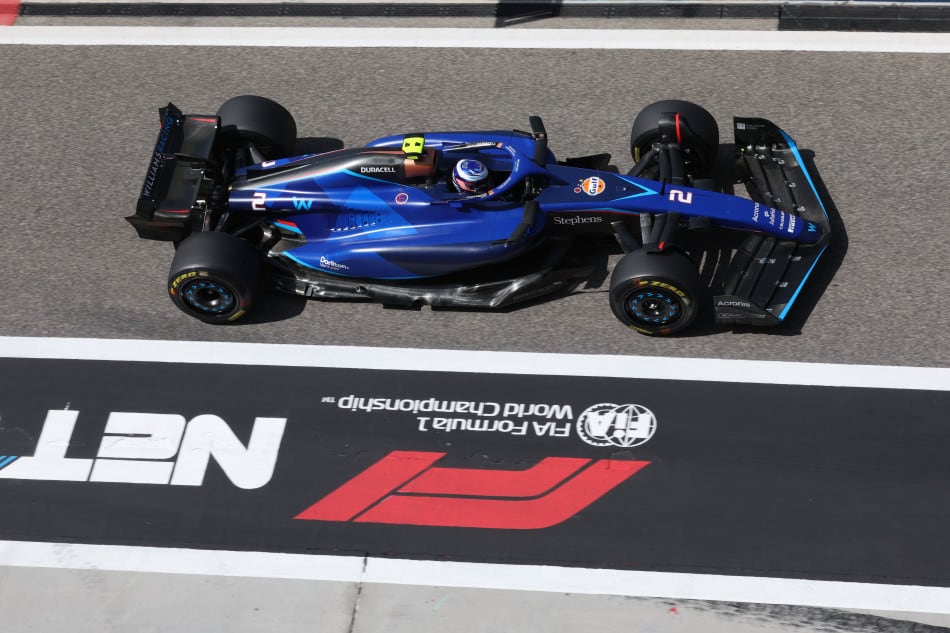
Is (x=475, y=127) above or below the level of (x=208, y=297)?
above

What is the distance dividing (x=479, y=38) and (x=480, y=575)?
634 cm

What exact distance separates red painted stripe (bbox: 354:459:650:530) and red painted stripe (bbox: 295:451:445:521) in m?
0.09

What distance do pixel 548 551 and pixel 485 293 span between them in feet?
7.21

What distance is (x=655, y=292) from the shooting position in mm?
7957

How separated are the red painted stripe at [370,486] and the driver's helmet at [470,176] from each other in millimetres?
2069

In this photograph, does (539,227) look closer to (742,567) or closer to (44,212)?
(742,567)

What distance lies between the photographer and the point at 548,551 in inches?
290

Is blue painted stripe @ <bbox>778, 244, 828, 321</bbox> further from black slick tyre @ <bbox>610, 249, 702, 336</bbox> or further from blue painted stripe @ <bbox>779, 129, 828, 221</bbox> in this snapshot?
black slick tyre @ <bbox>610, 249, 702, 336</bbox>

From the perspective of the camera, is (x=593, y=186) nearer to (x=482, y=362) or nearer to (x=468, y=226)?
(x=468, y=226)

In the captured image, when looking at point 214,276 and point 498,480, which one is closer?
point 498,480

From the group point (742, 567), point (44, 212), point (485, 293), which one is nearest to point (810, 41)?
point (485, 293)

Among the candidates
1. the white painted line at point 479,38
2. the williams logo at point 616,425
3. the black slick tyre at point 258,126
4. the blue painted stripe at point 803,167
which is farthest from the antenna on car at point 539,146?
the white painted line at point 479,38

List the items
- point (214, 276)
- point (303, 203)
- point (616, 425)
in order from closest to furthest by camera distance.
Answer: point (616, 425), point (214, 276), point (303, 203)

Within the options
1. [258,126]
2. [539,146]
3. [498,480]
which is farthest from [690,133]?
[258,126]
